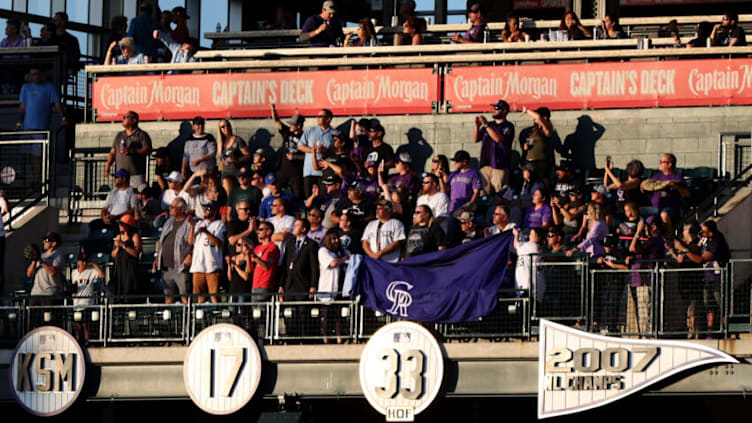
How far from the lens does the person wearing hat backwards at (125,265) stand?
61.7 ft

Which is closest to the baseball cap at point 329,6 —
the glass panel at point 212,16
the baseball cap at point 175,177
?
the baseball cap at point 175,177

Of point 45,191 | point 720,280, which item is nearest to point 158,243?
point 45,191

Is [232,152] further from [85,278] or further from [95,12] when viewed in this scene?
[95,12]

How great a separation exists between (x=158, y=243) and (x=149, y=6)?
7045 millimetres

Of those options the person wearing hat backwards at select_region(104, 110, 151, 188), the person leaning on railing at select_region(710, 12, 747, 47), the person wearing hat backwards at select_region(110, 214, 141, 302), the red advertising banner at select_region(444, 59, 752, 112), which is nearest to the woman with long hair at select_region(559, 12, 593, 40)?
the red advertising banner at select_region(444, 59, 752, 112)

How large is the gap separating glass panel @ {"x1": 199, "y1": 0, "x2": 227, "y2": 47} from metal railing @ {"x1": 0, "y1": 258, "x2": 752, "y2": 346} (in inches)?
666

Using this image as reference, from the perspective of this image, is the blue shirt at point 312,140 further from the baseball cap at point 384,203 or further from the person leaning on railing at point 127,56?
the person leaning on railing at point 127,56

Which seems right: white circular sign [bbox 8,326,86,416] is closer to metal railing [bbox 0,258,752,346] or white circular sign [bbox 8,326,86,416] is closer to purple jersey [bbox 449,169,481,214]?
metal railing [bbox 0,258,752,346]

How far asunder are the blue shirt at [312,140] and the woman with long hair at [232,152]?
2.89 feet

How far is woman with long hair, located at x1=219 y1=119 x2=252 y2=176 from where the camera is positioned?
862 inches

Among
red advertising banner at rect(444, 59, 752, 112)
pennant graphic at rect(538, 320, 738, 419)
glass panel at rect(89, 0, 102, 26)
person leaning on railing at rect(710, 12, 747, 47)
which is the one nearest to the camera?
pennant graphic at rect(538, 320, 738, 419)

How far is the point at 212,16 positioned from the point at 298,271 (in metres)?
17.9

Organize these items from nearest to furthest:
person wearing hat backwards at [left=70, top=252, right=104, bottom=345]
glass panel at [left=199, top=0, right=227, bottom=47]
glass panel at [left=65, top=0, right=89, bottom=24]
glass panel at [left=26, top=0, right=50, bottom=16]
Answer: person wearing hat backwards at [left=70, top=252, right=104, bottom=345], glass panel at [left=26, top=0, right=50, bottom=16], glass panel at [left=65, top=0, right=89, bottom=24], glass panel at [left=199, top=0, right=227, bottom=47]

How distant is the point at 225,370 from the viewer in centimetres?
1775
